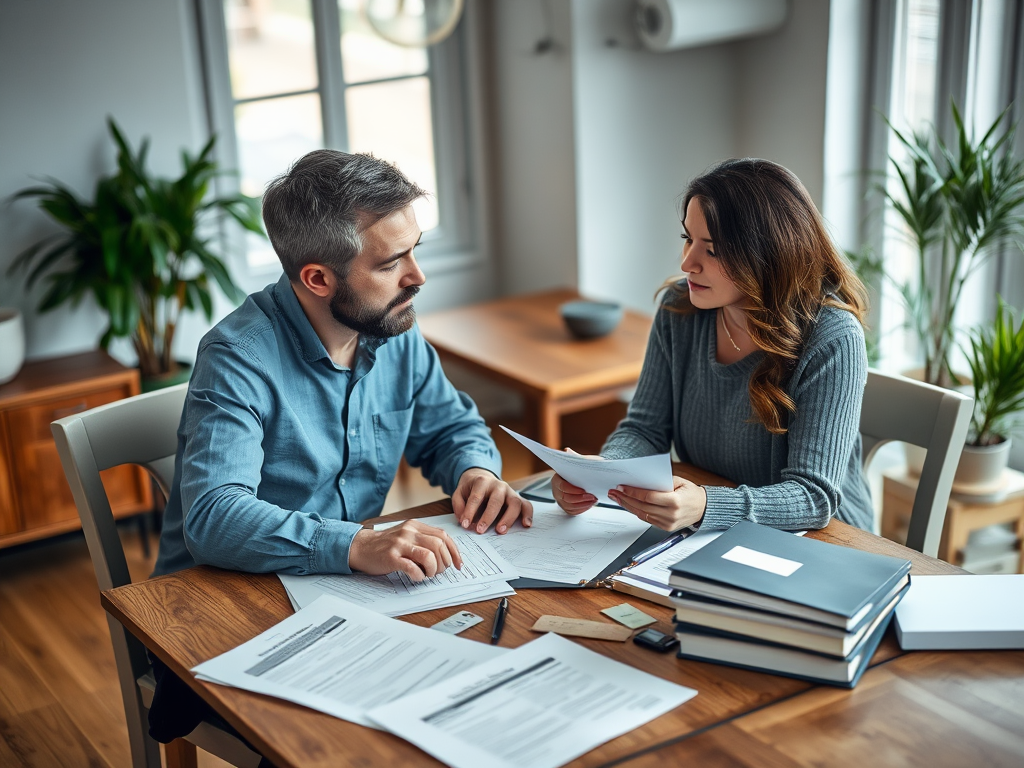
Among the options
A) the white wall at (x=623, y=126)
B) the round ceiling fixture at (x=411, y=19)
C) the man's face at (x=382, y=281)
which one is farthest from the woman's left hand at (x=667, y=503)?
the white wall at (x=623, y=126)

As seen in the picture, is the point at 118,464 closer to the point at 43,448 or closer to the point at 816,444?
the point at 816,444

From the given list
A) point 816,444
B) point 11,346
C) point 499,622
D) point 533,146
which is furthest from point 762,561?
point 533,146

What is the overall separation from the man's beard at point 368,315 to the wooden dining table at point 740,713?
1.79ft

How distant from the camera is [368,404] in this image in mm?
1882

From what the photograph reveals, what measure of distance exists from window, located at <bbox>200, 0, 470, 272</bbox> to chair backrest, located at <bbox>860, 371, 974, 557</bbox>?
6.66 ft

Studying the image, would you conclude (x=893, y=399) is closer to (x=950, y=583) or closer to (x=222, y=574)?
(x=950, y=583)

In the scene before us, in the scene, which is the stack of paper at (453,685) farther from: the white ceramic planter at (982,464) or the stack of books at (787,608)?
the white ceramic planter at (982,464)

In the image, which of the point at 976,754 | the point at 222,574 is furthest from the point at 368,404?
the point at 976,754

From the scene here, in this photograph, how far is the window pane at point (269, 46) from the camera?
12.0ft

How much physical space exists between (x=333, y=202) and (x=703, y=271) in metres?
0.62

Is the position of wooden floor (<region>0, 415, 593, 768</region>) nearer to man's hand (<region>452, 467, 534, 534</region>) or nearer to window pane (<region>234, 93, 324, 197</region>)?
man's hand (<region>452, 467, 534, 534</region>)

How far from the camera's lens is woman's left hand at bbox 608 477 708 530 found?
156cm

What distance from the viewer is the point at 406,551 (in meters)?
1.50

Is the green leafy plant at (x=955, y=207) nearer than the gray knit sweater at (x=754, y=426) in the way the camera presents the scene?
No
